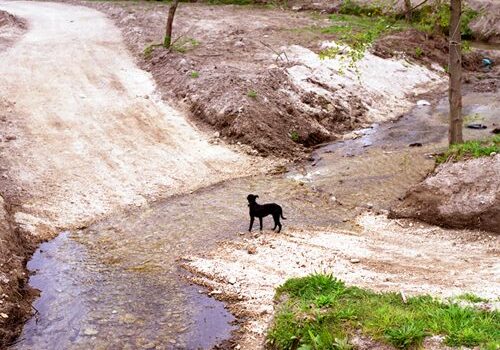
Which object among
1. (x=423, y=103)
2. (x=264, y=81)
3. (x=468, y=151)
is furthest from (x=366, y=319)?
(x=423, y=103)

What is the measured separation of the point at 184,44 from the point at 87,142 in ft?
33.8

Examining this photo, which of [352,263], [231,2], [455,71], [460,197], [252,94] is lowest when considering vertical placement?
[352,263]

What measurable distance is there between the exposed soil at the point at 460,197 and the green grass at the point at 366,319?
499cm

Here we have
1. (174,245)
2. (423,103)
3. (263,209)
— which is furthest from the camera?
(423,103)

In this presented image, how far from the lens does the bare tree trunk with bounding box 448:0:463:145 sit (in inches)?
569

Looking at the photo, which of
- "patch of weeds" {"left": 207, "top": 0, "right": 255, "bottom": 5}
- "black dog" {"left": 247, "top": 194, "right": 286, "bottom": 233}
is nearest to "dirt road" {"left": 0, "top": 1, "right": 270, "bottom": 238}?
"black dog" {"left": 247, "top": 194, "right": 286, "bottom": 233}

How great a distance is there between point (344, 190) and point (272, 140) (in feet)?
12.8

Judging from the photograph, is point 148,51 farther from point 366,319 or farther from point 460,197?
point 366,319

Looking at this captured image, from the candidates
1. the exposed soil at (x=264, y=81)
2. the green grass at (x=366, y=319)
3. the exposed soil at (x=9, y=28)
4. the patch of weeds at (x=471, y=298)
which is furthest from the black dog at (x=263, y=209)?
the exposed soil at (x=9, y=28)

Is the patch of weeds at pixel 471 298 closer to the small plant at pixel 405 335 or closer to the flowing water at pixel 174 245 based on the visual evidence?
the small plant at pixel 405 335

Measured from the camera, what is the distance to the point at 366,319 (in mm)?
7574

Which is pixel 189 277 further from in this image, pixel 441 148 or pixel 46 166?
pixel 441 148

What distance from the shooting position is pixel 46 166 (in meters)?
16.2

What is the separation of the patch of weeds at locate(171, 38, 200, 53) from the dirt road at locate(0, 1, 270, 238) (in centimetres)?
208
